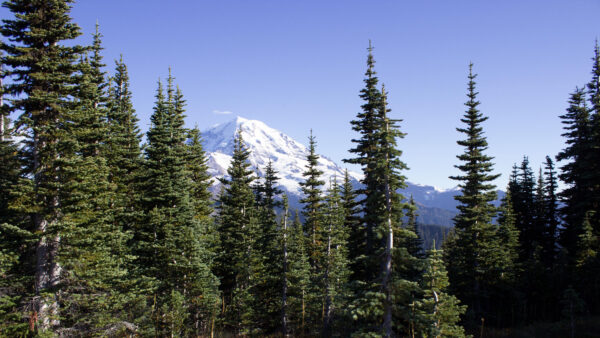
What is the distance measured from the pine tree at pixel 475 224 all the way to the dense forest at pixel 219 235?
0.15 metres

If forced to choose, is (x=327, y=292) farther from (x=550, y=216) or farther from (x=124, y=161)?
(x=550, y=216)

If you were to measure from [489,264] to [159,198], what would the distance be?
2928 centimetres

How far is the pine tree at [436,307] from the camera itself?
53.7 ft

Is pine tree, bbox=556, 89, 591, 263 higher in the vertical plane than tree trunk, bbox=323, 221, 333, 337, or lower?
higher

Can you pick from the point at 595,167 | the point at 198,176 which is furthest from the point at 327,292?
the point at 595,167

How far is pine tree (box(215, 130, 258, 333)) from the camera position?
3152cm

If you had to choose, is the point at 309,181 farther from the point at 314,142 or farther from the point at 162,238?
the point at 162,238

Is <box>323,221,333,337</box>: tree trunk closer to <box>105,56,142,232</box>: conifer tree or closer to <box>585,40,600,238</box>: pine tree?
<box>105,56,142,232</box>: conifer tree

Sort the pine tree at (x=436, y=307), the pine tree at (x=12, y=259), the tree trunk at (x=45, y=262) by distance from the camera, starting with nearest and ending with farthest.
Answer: the pine tree at (x=12, y=259), the tree trunk at (x=45, y=262), the pine tree at (x=436, y=307)

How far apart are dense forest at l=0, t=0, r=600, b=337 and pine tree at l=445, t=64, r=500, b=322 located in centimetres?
15

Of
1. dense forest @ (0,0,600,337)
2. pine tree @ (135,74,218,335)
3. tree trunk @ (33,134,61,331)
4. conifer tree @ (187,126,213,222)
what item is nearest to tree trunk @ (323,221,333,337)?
dense forest @ (0,0,600,337)

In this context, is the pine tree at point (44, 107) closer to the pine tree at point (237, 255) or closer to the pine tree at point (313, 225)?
the pine tree at point (237, 255)

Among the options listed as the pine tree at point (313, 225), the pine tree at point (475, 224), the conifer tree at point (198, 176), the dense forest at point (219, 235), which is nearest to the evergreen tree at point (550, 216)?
the dense forest at point (219, 235)

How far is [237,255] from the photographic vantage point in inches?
1348
